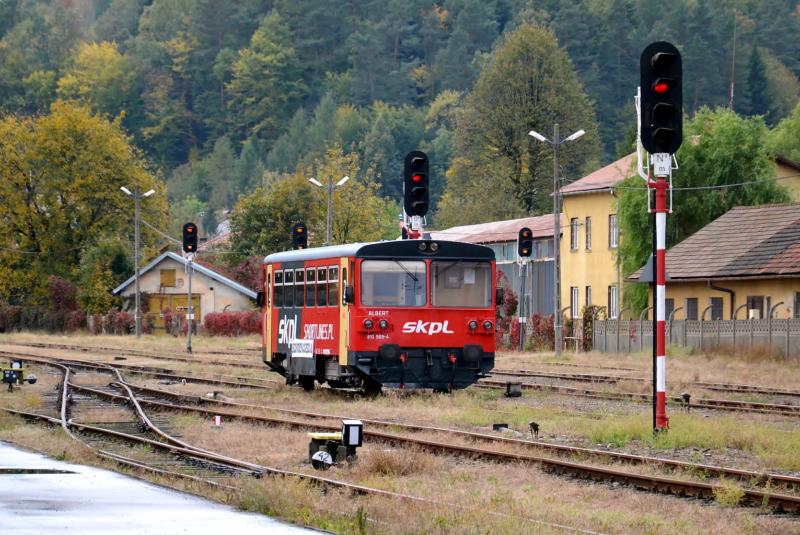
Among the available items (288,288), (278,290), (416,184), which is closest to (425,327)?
(416,184)

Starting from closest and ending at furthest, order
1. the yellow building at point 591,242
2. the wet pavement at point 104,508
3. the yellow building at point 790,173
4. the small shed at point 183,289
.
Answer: the wet pavement at point 104,508 → the yellow building at point 790,173 → the yellow building at point 591,242 → the small shed at point 183,289

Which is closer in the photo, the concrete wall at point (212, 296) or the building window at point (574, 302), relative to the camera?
the building window at point (574, 302)

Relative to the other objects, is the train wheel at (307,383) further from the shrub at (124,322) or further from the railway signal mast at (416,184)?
the shrub at (124,322)

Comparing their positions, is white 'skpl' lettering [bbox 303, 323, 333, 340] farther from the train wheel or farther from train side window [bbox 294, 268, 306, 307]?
the train wheel

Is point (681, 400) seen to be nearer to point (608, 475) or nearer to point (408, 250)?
point (408, 250)

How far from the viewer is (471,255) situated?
23.3 m

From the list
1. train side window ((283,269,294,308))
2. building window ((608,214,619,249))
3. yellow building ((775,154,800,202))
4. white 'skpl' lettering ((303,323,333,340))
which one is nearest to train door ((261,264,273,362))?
train side window ((283,269,294,308))

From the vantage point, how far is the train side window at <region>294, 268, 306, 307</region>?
26.0 metres

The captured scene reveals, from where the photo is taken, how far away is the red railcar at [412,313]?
74.6ft

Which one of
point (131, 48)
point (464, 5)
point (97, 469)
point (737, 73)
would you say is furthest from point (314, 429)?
point (131, 48)

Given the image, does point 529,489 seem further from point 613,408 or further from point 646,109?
point 613,408

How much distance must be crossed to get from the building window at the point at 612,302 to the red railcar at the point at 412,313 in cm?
3514

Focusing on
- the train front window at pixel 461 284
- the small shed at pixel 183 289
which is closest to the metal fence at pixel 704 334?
the train front window at pixel 461 284

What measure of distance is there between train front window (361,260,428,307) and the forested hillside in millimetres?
110776
